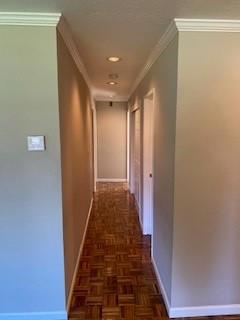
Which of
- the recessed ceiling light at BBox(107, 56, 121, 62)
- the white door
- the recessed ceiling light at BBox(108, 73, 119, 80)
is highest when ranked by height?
the recessed ceiling light at BBox(108, 73, 119, 80)

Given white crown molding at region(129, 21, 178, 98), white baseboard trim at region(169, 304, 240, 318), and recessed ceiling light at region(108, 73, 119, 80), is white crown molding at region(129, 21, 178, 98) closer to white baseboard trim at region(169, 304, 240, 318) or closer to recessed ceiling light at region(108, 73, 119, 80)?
recessed ceiling light at region(108, 73, 119, 80)

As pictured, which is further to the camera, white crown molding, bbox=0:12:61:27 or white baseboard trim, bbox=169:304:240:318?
white baseboard trim, bbox=169:304:240:318

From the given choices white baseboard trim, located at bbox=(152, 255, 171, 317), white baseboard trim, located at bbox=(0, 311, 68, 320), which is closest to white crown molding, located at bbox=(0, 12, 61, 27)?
white baseboard trim, located at bbox=(0, 311, 68, 320)

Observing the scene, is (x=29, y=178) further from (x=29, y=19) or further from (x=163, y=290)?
(x=163, y=290)

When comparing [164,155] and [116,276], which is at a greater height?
[164,155]

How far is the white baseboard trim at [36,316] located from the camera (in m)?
2.04

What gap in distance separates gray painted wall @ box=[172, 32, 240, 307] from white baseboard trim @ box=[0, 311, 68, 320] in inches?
36.1

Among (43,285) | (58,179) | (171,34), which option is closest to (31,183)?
(58,179)

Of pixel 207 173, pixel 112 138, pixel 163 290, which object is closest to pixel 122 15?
pixel 207 173

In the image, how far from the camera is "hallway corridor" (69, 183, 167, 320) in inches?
85.7

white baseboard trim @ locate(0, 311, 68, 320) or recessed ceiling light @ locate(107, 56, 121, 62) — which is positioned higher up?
recessed ceiling light @ locate(107, 56, 121, 62)

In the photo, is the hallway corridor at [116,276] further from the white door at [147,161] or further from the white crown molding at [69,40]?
the white crown molding at [69,40]

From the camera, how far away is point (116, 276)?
2684 mm

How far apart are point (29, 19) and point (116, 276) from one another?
7.97 ft
